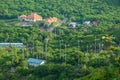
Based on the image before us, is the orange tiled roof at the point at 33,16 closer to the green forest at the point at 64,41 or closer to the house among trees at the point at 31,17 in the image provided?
the house among trees at the point at 31,17

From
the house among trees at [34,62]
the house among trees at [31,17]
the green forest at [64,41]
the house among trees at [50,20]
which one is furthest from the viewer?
the house among trees at [31,17]

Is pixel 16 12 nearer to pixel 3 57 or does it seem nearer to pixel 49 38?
pixel 49 38

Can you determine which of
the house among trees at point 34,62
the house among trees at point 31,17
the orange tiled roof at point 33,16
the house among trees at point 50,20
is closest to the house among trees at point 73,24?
the house among trees at point 50,20

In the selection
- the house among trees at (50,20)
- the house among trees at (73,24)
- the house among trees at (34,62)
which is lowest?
the house among trees at (34,62)

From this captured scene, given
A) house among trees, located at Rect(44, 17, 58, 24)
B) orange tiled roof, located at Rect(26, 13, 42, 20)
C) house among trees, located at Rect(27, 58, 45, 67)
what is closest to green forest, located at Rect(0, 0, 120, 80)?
house among trees, located at Rect(27, 58, 45, 67)

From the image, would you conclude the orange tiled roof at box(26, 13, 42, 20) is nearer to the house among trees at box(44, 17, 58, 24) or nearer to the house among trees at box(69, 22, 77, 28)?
the house among trees at box(44, 17, 58, 24)

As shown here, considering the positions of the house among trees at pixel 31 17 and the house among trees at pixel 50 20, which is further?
the house among trees at pixel 31 17

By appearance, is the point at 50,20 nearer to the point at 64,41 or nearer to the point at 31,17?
the point at 31,17

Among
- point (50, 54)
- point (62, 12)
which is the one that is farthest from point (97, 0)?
point (50, 54)
